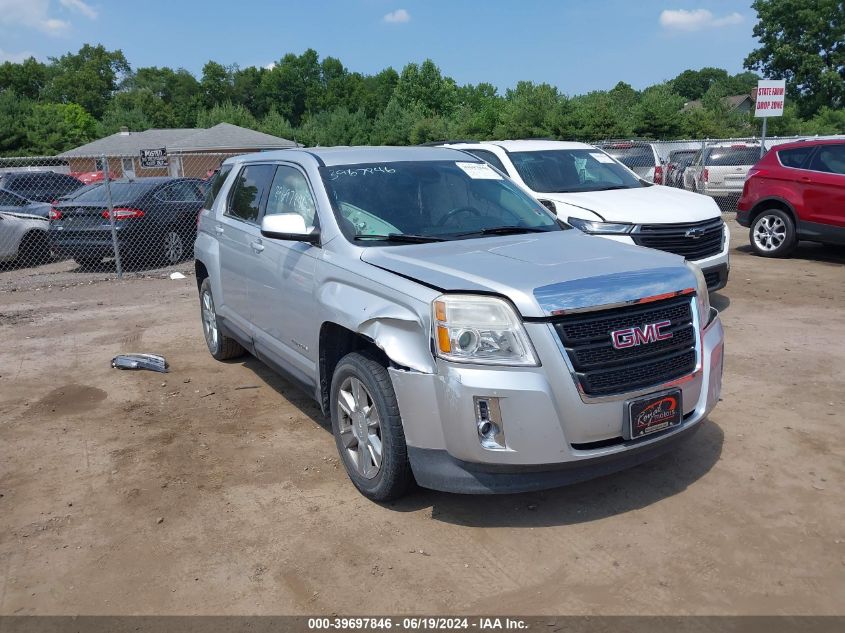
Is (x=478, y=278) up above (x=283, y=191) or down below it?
below

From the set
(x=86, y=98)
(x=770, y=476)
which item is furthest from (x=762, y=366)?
(x=86, y=98)

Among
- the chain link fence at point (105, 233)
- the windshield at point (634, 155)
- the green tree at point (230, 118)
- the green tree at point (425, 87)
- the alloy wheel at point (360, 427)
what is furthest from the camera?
the green tree at point (425, 87)

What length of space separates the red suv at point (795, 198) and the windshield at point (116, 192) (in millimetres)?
9948

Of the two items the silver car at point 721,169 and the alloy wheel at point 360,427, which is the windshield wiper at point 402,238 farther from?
the silver car at point 721,169

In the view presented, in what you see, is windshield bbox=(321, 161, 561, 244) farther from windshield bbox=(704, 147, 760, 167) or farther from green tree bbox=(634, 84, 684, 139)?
green tree bbox=(634, 84, 684, 139)

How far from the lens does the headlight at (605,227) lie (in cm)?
745

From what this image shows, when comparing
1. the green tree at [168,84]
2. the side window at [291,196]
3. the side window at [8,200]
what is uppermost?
the green tree at [168,84]

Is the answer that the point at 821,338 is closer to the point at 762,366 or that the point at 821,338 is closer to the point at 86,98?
the point at 762,366

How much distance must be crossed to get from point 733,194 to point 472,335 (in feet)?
54.7

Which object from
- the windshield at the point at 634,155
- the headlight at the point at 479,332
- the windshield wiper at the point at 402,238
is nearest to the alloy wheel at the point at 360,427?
the headlight at the point at 479,332

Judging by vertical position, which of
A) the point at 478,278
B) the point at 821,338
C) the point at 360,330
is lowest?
the point at 821,338

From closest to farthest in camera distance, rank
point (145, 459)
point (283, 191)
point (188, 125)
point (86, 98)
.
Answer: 1. point (145, 459)
2. point (283, 191)
3. point (188, 125)
4. point (86, 98)

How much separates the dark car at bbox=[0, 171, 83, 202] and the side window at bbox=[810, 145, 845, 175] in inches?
681

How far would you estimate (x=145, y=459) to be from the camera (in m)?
4.83
